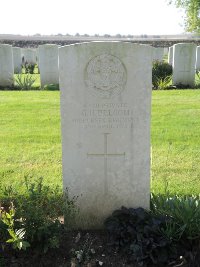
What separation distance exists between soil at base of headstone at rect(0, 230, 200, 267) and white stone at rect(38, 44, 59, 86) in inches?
457

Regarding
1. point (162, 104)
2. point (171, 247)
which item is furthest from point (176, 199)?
point (162, 104)

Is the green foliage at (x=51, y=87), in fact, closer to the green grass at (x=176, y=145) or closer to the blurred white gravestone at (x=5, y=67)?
the blurred white gravestone at (x=5, y=67)

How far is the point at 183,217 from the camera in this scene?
10.8 ft

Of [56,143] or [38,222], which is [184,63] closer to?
[56,143]

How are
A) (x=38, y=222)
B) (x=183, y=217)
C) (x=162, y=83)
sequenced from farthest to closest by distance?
(x=162, y=83) < (x=183, y=217) < (x=38, y=222)

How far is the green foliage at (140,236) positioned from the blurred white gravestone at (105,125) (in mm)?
240

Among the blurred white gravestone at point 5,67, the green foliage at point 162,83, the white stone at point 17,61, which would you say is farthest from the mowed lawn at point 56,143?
the white stone at point 17,61

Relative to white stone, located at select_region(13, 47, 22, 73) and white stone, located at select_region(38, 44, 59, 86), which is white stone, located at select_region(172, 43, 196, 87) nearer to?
white stone, located at select_region(38, 44, 59, 86)

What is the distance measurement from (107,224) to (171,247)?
618mm

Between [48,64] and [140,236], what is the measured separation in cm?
1199

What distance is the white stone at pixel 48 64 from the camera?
14406 mm

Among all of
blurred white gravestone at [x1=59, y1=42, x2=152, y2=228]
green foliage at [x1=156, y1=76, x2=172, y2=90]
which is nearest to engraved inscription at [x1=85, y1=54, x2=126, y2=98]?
blurred white gravestone at [x1=59, y1=42, x2=152, y2=228]

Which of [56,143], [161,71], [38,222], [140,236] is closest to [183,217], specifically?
[140,236]
